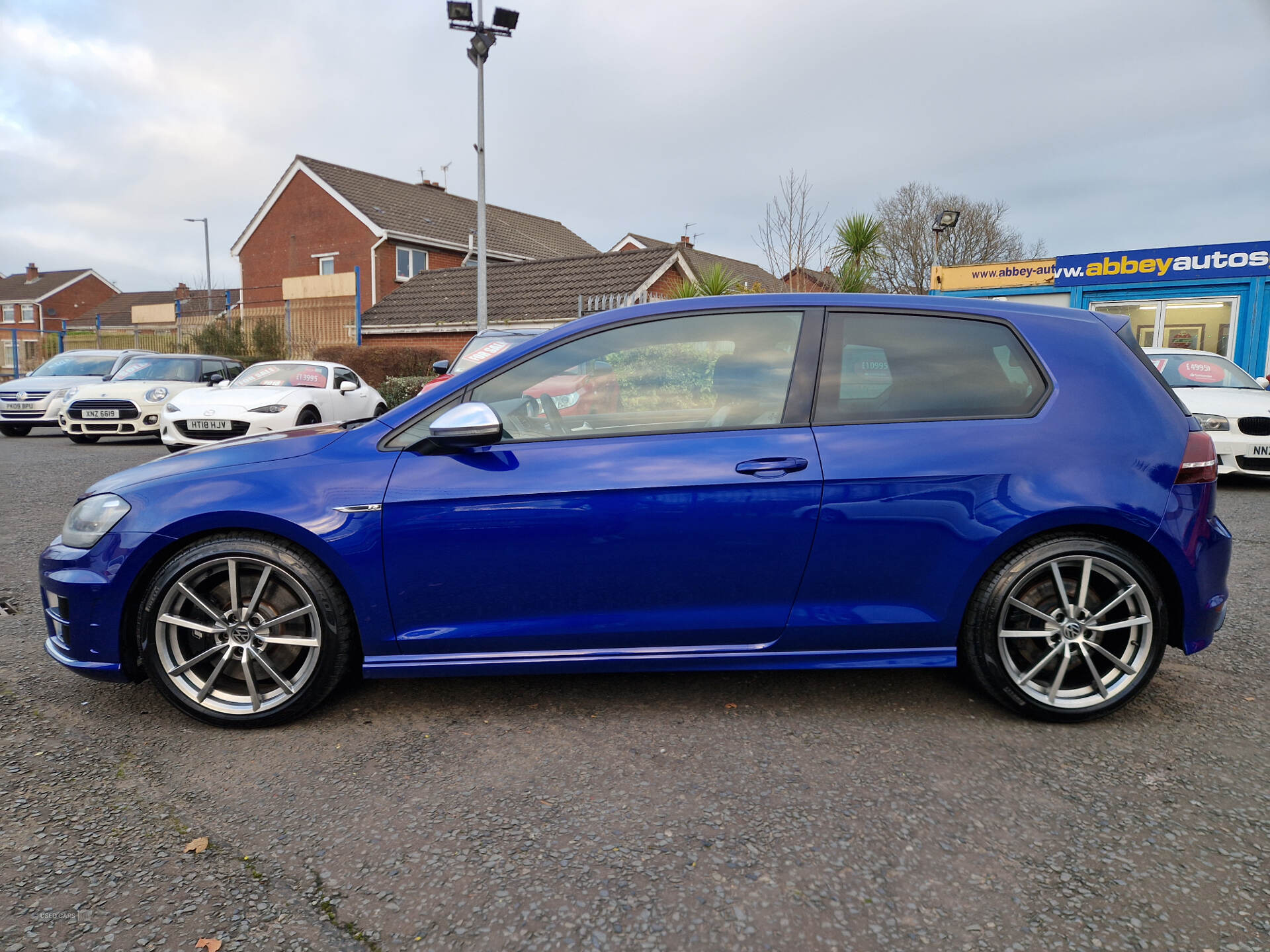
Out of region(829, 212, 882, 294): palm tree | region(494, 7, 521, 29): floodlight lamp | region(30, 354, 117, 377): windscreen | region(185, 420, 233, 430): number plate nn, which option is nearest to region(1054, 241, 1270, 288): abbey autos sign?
region(829, 212, 882, 294): palm tree

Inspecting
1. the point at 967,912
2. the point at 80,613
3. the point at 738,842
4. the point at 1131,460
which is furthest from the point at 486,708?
the point at 1131,460

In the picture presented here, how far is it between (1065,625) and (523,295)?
22.2 m

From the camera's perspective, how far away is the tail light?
9.83 ft

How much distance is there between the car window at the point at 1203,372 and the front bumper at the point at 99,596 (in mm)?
10231

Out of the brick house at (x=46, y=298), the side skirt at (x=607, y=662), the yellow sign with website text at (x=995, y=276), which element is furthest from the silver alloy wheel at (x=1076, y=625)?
the brick house at (x=46, y=298)

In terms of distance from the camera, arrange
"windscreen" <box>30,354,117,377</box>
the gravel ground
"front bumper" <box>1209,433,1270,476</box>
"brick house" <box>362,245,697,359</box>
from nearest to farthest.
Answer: the gravel ground → "front bumper" <box>1209,433,1270,476</box> → "windscreen" <box>30,354,117,377</box> → "brick house" <box>362,245,697,359</box>

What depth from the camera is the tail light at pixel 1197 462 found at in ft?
9.83

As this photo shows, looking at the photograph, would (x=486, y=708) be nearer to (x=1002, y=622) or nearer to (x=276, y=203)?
(x=1002, y=622)

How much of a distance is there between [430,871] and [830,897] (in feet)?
3.36

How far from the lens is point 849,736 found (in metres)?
2.95

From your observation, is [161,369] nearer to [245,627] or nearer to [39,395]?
[39,395]

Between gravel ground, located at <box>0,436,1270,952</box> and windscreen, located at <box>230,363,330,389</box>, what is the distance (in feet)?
27.5

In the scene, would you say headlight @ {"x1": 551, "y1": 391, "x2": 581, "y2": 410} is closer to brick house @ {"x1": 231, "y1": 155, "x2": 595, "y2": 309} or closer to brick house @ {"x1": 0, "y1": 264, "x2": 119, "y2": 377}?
brick house @ {"x1": 231, "y1": 155, "x2": 595, "y2": 309}

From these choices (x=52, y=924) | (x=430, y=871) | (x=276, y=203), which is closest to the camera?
(x=52, y=924)
